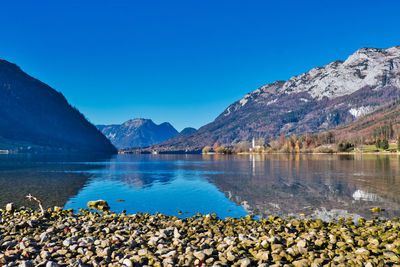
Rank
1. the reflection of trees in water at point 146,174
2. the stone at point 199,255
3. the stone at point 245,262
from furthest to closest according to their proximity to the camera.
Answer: the reflection of trees in water at point 146,174
the stone at point 199,255
the stone at point 245,262

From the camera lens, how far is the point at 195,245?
15.8m

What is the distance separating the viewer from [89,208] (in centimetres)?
2970

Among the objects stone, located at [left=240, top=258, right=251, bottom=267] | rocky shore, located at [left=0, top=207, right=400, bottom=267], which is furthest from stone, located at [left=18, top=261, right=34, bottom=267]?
stone, located at [left=240, top=258, right=251, bottom=267]

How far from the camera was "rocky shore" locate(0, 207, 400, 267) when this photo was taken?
42.7 ft

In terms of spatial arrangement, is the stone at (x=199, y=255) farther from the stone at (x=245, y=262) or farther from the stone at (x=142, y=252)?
the stone at (x=142, y=252)

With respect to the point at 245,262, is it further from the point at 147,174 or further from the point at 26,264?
the point at 147,174

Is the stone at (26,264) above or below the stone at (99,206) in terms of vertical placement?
above

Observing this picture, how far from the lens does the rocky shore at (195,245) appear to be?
42.7 ft

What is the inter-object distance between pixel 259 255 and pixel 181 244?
458 centimetres

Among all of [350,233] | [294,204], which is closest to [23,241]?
[350,233]

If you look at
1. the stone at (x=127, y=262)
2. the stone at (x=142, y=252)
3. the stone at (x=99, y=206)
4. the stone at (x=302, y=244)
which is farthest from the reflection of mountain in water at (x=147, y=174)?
the stone at (x=302, y=244)

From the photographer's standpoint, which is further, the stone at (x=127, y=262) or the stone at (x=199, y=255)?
the stone at (x=199, y=255)

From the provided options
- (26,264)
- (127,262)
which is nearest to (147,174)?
(26,264)

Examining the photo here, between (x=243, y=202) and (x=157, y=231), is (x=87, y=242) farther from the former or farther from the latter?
(x=243, y=202)
